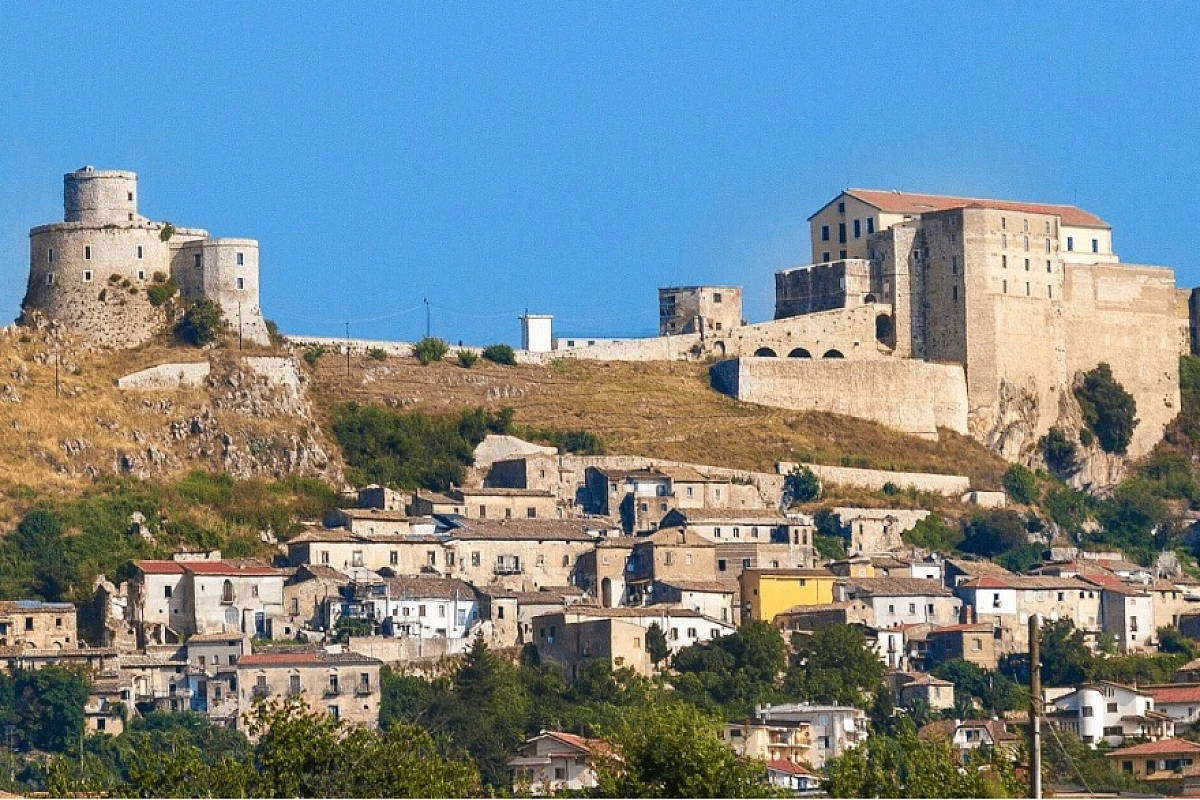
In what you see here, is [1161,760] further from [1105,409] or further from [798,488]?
[1105,409]

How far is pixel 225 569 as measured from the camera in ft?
234

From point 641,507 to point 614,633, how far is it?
9.54 m

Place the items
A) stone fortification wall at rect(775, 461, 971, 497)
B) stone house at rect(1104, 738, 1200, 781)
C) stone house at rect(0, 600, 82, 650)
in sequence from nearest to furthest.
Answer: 1. stone house at rect(1104, 738, 1200, 781)
2. stone house at rect(0, 600, 82, 650)
3. stone fortification wall at rect(775, 461, 971, 497)

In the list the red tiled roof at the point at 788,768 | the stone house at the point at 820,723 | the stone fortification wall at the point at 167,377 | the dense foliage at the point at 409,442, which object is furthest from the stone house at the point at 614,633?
the stone fortification wall at the point at 167,377

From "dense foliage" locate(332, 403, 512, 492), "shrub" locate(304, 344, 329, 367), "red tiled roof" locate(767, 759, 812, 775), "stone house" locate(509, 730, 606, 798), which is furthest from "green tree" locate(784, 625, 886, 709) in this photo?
"shrub" locate(304, 344, 329, 367)

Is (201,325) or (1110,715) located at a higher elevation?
(201,325)

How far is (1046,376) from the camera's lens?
298 feet

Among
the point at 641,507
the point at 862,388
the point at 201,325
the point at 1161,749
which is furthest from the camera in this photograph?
the point at 862,388

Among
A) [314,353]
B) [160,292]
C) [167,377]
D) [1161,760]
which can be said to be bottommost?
[1161,760]

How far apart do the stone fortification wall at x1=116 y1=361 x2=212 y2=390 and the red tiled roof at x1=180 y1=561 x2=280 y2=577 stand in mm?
7712

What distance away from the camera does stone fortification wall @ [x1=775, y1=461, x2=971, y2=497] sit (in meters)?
83.4

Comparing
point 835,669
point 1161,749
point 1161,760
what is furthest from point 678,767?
point 835,669

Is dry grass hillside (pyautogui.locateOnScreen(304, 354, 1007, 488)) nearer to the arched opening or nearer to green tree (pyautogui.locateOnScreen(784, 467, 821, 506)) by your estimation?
green tree (pyautogui.locateOnScreen(784, 467, 821, 506))

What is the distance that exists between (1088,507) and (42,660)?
30576 mm
